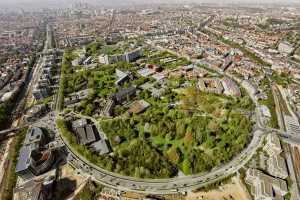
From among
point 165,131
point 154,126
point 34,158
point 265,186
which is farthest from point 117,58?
point 265,186

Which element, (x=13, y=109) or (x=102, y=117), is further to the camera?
(x=13, y=109)

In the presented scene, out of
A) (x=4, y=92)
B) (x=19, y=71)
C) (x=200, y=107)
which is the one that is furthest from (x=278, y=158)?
(x=19, y=71)

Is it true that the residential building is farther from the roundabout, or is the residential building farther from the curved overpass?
the roundabout

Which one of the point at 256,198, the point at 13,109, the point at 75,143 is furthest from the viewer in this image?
the point at 13,109

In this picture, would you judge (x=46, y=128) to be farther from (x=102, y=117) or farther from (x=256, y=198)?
(x=256, y=198)

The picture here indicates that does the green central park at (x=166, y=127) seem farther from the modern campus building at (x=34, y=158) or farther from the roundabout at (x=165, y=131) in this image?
the modern campus building at (x=34, y=158)

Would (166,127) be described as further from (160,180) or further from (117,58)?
(117,58)

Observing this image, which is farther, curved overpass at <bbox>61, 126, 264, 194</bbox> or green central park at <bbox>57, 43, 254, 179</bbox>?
green central park at <bbox>57, 43, 254, 179</bbox>

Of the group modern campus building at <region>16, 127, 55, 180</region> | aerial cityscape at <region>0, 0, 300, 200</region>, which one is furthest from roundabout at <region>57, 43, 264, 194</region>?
modern campus building at <region>16, 127, 55, 180</region>
